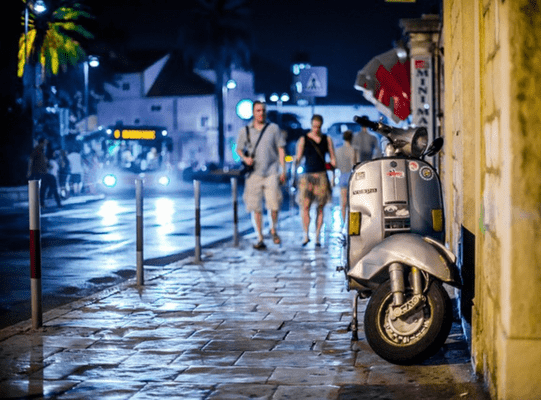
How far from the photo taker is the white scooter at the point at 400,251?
5.80 metres

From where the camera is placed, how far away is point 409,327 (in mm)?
5863

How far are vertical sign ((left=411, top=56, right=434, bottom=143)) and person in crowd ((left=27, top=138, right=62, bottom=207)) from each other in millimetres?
13318

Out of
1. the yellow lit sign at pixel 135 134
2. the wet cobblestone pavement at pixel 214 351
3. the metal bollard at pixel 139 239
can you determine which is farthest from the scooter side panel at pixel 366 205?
the yellow lit sign at pixel 135 134

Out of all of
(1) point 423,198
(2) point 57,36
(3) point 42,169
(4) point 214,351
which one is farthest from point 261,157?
(2) point 57,36

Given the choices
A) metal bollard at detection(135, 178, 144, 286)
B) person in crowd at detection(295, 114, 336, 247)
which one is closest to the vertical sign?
person in crowd at detection(295, 114, 336, 247)

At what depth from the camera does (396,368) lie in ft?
19.1

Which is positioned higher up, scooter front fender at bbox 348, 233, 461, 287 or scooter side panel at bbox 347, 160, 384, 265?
scooter side panel at bbox 347, 160, 384, 265

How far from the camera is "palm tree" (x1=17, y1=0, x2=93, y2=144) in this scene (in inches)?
1614

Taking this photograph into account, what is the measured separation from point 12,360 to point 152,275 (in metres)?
4.80

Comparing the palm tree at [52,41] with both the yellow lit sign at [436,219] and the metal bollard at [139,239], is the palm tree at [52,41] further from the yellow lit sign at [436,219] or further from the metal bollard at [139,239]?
the yellow lit sign at [436,219]

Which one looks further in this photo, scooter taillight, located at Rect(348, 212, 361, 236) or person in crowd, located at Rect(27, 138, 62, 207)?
person in crowd, located at Rect(27, 138, 62, 207)

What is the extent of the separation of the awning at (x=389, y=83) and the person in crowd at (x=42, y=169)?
37.3 feet

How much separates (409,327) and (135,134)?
4323 centimetres

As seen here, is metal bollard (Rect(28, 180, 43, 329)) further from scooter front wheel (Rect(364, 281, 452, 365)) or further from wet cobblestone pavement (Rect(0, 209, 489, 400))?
scooter front wheel (Rect(364, 281, 452, 365))
